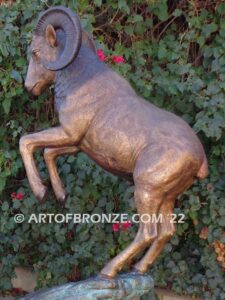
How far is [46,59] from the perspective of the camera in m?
2.18

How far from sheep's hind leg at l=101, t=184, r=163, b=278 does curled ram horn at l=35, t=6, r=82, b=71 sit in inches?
20.6

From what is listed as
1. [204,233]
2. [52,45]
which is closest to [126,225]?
[204,233]

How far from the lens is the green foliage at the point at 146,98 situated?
3270 millimetres

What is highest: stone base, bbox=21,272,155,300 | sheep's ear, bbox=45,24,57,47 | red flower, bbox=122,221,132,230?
sheep's ear, bbox=45,24,57,47

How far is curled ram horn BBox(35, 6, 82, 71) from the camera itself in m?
2.02

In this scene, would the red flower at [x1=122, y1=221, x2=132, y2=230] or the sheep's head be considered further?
the red flower at [x1=122, y1=221, x2=132, y2=230]

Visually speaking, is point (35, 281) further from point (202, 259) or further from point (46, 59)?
point (46, 59)

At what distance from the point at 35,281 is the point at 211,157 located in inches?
63.2

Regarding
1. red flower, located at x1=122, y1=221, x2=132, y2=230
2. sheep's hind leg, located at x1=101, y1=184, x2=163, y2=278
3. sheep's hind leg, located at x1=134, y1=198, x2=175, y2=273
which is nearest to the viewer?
sheep's hind leg, located at x1=101, y1=184, x2=163, y2=278

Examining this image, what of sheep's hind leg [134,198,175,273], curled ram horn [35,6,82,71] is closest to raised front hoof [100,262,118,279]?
sheep's hind leg [134,198,175,273]

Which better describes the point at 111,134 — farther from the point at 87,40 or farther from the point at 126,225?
the point at 126,225

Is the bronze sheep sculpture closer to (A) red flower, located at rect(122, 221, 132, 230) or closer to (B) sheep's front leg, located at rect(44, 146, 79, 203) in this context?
(B) sheep's front leg, located at rect(44, 146, 79, 203)

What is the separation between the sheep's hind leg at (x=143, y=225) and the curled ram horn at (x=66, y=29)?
524mm

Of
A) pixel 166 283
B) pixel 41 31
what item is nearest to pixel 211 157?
pixel 166 283
